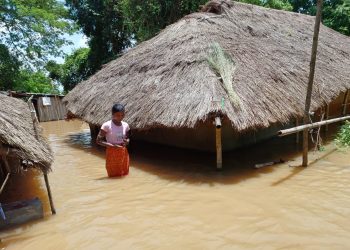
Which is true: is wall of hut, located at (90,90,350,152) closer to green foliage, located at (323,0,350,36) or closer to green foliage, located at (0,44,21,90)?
green foliage, located at (323,0,350,36)

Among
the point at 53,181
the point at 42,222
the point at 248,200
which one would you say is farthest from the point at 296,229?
the point at 53,181

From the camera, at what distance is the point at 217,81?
6727 mm

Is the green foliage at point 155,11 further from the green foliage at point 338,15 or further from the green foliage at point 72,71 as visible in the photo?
the green foliage at point 338,15

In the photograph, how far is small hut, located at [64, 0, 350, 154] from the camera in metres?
6.58

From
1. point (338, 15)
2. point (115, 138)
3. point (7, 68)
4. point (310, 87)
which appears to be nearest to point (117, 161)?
point (115, 138)

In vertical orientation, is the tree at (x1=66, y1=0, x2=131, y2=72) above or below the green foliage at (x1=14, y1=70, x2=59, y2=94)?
above

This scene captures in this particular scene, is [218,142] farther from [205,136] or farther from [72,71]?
[72,71]

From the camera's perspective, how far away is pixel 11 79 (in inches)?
769

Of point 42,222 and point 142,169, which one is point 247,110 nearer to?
point 142,169

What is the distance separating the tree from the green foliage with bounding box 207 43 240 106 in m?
14.1

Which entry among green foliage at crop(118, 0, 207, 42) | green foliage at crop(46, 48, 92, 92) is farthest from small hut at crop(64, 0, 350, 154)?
green foliage at crop(46, 48, 92, 92)

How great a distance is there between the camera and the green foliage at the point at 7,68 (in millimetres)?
18484

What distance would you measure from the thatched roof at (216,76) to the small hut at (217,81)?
24mm

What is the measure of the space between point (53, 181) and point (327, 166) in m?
5.47
